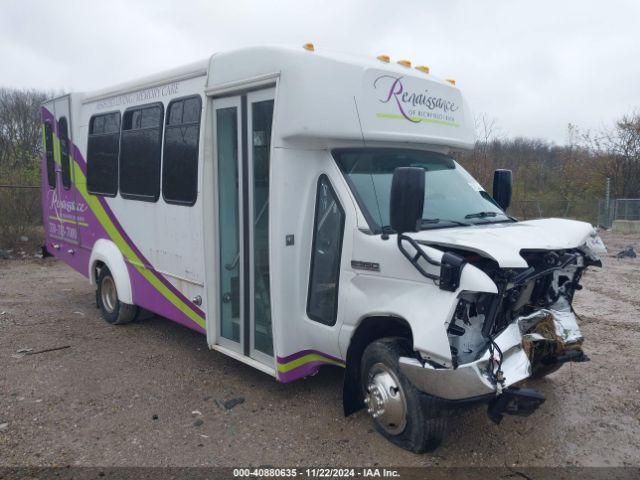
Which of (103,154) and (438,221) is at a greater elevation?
(103,154)

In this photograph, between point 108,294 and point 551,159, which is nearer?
point 108,294

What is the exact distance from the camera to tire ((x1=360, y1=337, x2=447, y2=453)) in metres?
3.66

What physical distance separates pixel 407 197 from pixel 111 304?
16.8 ft

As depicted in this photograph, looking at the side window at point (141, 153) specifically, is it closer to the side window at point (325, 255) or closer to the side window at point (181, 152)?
the side window at point (181, 152)

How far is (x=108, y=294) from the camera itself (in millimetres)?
7078

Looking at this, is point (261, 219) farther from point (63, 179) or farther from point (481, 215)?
point (63, 179)

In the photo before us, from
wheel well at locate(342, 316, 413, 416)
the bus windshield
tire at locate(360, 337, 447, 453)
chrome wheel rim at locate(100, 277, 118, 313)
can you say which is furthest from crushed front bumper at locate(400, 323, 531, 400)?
chrome wheel rim at locate(100, 277, 118, 313)

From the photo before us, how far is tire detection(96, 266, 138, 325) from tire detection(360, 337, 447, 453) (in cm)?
392

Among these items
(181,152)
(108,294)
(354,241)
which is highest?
(181,152)

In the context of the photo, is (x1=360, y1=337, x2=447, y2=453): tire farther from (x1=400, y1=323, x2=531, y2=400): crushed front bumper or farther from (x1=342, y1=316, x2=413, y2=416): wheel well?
(x1=400, y1=323, x2=531, y2=400): crushed front bumper

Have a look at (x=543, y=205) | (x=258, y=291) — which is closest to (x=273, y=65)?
(x=258, y=291)

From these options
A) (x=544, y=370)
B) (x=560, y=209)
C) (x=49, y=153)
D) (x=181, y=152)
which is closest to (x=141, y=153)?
(x=181, y=152)

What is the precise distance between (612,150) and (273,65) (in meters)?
23.5

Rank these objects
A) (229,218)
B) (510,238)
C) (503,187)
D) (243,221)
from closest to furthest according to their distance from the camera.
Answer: (510,238), (243,221), (229,218), (503,187)
